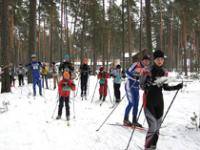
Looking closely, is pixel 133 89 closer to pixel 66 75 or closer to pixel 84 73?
pixel 66 75

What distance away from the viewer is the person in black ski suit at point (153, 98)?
613 cm

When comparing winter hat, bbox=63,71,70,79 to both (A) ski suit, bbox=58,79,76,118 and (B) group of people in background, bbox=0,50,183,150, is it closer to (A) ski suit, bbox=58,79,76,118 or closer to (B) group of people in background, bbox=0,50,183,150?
(B) group of people in background, bbox=0,50,183,150

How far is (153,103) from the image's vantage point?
6.13 meters

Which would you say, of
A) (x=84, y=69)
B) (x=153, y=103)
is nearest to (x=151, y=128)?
(x=153, y=103)

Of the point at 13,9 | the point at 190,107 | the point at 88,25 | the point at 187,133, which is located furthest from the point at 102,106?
the point at 88,25

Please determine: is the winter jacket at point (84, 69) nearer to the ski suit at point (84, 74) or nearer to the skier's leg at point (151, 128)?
the ski suit at point (84, 74)

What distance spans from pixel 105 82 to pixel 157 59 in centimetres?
898

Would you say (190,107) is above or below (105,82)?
below

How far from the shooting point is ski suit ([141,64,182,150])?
6129 mm

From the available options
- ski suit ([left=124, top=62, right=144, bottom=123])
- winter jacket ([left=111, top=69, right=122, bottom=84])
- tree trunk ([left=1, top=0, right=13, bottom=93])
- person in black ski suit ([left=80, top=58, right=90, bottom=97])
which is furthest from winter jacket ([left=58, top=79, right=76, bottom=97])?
tree trunk ([left=1, top=0, right=13, bottom=93])

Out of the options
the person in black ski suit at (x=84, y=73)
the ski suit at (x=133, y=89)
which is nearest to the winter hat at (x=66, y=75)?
the ski suit at (x=133, y=89)

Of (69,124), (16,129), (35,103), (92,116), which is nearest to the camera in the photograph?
(16,129)

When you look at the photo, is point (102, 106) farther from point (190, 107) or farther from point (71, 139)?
point (71, 139)

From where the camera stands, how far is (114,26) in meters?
49.3
